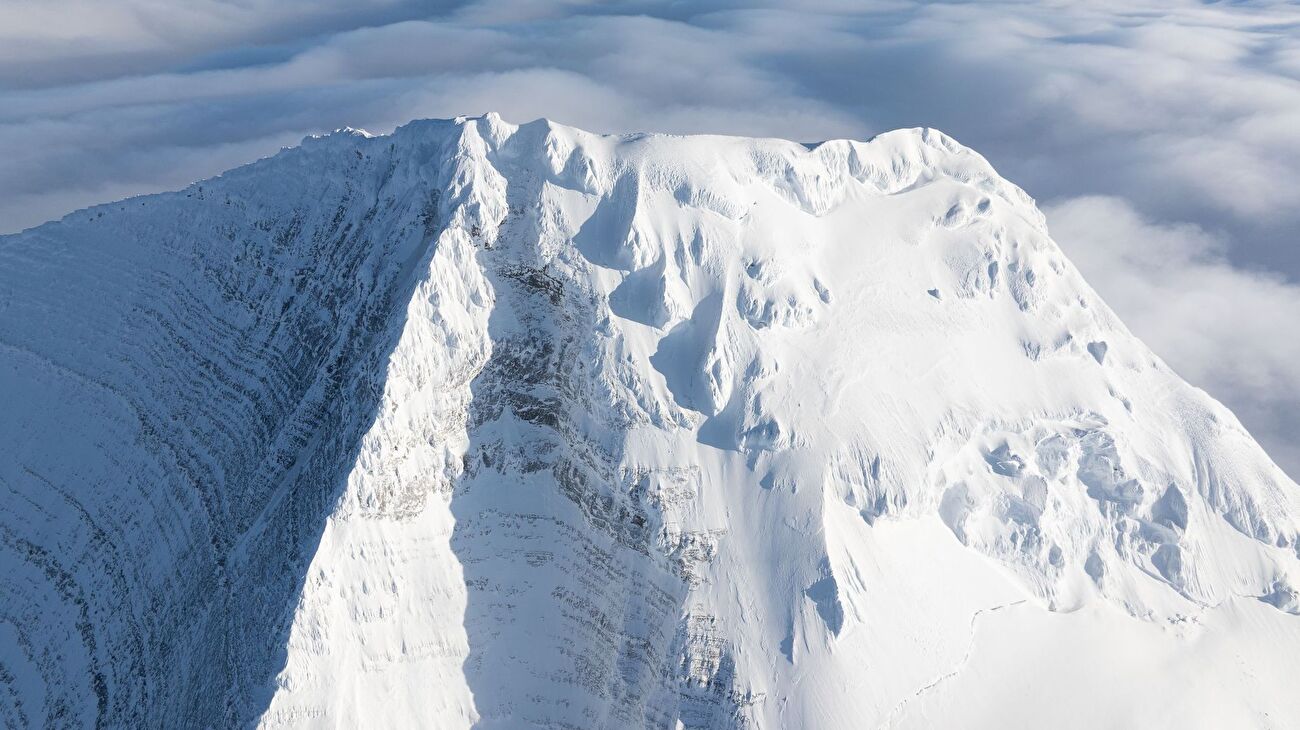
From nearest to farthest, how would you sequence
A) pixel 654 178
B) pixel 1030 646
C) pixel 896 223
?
pixel 1030 646, pixel 654 178, pixel 896 223

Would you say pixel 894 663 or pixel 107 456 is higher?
pixel 107 456

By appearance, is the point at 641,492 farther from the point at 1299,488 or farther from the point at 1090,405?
the point at 1299,488

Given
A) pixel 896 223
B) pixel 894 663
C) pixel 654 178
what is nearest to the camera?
pixel 894 663

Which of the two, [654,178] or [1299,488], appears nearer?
[654,178]

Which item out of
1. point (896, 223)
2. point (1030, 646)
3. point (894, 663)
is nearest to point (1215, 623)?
point (1030, 646)

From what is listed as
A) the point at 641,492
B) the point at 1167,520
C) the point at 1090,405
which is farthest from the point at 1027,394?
the point at 641,492

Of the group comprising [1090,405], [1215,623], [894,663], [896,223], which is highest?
[896,223]
